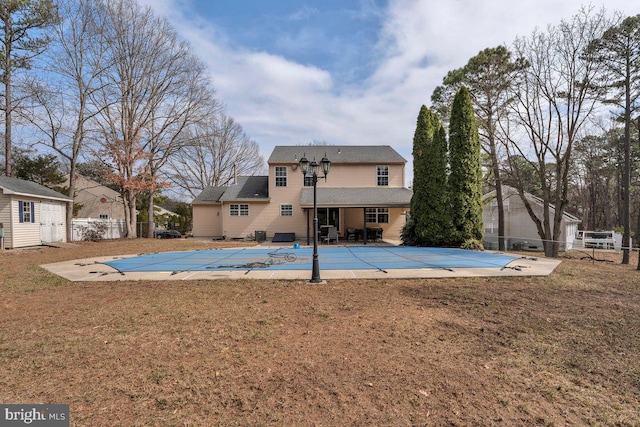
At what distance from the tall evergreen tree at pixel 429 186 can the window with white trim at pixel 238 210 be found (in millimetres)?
11285

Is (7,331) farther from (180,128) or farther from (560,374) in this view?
(180,128)

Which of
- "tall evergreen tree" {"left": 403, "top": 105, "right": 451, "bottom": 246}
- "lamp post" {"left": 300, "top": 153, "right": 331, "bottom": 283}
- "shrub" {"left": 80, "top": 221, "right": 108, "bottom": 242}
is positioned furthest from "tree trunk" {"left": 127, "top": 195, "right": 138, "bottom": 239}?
"tall evergreen tree" {"left": 403, "top": 105, "right": 451, "bottom": 246}

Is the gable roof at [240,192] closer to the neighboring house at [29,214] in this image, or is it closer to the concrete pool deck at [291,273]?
the neighboring house at [29,214]

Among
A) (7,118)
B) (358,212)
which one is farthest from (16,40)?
(358,212)

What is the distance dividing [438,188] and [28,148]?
2858 cm

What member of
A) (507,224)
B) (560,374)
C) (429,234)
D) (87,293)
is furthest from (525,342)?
(507,224)

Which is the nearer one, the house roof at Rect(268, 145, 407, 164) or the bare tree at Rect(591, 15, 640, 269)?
the bare tree at Rect(591, 15, 640, 269)

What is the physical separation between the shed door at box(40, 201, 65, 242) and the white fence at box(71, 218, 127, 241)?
151 cm

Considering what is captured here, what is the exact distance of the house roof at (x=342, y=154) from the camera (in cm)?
2127

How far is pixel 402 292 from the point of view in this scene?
6.24 m

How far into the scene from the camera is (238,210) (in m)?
21.0

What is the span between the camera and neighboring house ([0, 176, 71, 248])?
13.9 m

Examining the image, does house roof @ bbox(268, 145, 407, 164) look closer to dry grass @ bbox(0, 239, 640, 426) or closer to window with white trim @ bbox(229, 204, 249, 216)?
window with white trim @ bbox(229, 204, 249, 216)

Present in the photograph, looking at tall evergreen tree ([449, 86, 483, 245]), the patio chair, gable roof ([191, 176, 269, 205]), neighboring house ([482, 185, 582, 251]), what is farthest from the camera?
neighboring house ([482, 185, 582, 251])
